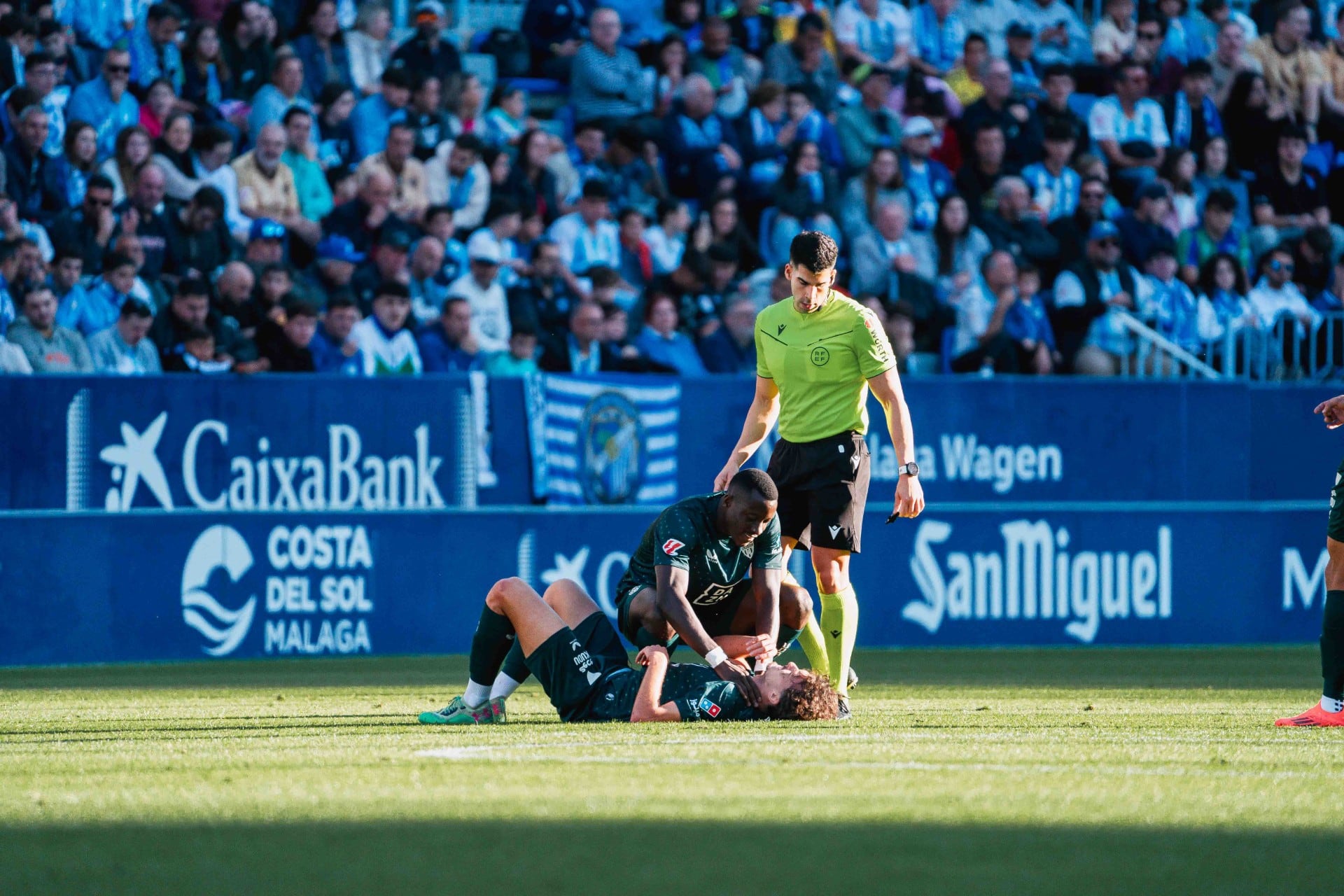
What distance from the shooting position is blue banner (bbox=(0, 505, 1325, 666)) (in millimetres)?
13383

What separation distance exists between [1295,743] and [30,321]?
921cm

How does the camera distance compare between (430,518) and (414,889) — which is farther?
(430,518)

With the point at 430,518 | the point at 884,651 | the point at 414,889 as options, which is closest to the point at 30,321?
the point at 430,518

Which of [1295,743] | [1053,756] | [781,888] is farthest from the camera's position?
[1295,743]

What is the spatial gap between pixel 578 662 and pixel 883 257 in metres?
9.59

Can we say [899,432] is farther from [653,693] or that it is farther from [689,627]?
[653,693]

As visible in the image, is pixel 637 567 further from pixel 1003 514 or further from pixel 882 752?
pixel 1003 514

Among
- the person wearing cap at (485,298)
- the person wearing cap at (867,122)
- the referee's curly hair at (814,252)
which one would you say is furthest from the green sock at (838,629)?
the person wearing cap at (867,122)

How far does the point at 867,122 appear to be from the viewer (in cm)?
1870

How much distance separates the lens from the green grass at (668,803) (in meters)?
4.86

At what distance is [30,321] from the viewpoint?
13719 mm

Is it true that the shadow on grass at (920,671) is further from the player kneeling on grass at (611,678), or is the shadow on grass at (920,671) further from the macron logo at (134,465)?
the player kneeling on grass at (611,678)

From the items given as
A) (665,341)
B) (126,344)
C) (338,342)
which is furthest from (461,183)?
(126,344)

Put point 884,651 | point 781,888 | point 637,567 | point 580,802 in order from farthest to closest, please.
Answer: point 884,651 → point 637,567 → point 580,802 → point 781,888
